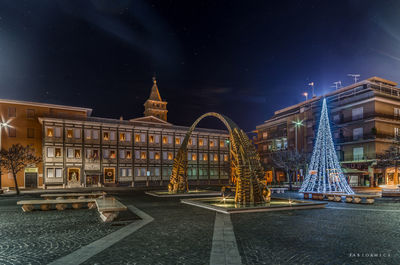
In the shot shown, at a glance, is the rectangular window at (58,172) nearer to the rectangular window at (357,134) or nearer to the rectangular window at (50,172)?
the rectangular window at (50,172)

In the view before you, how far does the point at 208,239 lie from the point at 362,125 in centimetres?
3959

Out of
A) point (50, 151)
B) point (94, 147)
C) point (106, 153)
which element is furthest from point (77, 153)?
point (106, 153)

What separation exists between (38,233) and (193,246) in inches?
231

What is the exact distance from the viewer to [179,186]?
2727 centimetres

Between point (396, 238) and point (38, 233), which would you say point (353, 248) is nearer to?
point (396, 238)

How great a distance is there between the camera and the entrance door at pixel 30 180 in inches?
1833

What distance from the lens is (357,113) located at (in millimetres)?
42531

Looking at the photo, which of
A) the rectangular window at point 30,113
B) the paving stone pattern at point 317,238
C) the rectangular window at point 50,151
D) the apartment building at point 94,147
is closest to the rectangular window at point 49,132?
the apartment building at point 94,147

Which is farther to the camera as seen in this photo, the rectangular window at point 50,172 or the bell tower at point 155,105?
the bell tower at point 155,105

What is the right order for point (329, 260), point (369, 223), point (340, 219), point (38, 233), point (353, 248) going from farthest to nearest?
point (340, 219)
point (369, 223)
point (38, 233)
point (353, 248)
point (329, 260)

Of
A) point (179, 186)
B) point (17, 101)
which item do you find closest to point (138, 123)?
point (17, 101)

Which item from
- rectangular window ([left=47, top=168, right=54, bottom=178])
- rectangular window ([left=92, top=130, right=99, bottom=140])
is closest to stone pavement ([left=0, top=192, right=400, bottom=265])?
rectangular window ([left=47, top=168, right=54, bottom=178])

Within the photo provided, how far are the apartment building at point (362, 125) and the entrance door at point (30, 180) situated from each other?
41190 mm

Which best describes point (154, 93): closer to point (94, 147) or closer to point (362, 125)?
point (94, 147)
